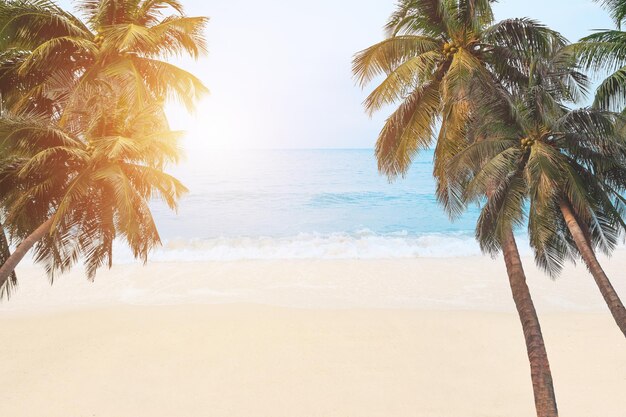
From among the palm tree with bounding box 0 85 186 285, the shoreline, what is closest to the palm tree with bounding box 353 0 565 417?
the palm tree with bounding box 0 85 186 285

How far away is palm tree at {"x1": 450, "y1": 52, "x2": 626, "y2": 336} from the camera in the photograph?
6734mm

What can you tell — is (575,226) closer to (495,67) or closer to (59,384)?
(495,67)

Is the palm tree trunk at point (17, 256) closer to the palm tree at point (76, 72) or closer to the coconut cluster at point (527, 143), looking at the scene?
the palm tree at point (76, 72)

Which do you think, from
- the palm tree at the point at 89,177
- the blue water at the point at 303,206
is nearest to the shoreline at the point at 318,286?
the palm tree at the point at 89,177

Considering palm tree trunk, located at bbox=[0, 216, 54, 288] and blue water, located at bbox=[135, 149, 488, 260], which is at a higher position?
palm tree trunk, located at bbox=[0, 216, 54, 288]

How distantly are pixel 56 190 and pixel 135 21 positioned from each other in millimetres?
3658

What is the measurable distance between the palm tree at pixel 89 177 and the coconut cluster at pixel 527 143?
Answer: 6.33 metres

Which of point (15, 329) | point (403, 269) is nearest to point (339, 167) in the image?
point (403, 269)

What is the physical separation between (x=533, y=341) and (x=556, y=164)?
311cm

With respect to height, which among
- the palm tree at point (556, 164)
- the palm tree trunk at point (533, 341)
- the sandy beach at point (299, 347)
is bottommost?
the sandy beach at point (299, 347)

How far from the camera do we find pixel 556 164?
695cm

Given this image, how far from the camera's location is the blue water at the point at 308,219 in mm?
24250

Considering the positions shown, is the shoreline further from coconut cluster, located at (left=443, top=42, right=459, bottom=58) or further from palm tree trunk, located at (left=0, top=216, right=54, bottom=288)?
coconut cluster, located at (left=443, top=42, right=459, bottom=58)

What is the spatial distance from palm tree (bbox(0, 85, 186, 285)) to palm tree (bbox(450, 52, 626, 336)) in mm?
5803
